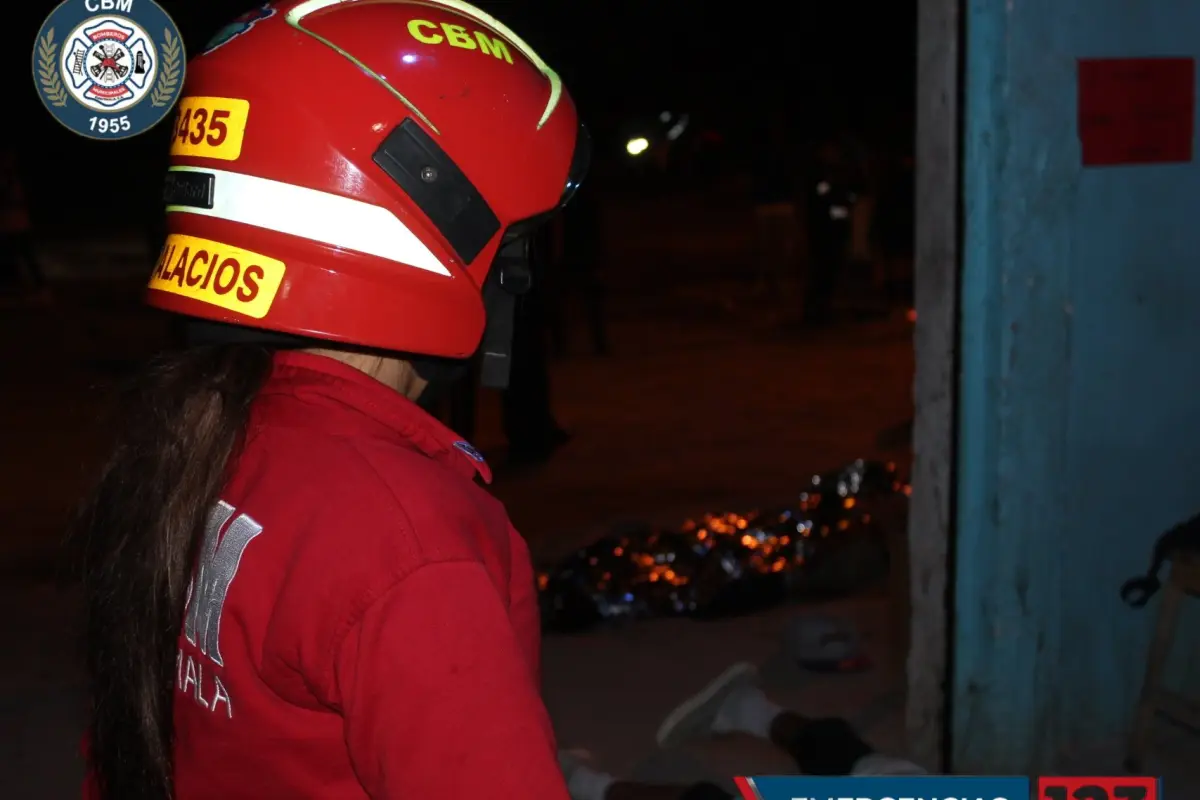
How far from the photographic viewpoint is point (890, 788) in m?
2.29

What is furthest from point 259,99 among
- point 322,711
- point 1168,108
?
point 1168,108

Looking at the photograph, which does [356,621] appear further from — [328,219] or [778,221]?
[778,221]

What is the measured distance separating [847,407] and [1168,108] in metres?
5.99

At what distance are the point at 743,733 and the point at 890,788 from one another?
2.07m

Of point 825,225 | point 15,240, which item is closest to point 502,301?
point 825,225

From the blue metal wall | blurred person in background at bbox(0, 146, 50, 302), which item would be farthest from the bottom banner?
blurred person in background at bbox(0, 146, 50, 302)

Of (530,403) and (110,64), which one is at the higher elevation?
(110,64)

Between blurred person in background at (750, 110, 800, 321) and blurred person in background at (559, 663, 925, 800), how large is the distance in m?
10.4

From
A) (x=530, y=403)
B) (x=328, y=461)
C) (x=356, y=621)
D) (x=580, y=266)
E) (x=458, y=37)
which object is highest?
(x=458, y=37)

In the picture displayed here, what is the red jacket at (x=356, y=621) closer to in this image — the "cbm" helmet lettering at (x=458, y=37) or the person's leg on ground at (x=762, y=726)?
the "cbm" helmet lettering at (x=458, y=37)

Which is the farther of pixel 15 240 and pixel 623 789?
pixel 15 240

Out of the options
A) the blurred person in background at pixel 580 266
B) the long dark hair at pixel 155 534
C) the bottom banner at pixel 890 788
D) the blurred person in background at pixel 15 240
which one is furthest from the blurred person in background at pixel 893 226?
the long dark hair at pixel 155 534

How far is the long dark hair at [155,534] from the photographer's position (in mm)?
1351

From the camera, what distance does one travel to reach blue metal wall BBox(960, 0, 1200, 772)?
11.7ft
